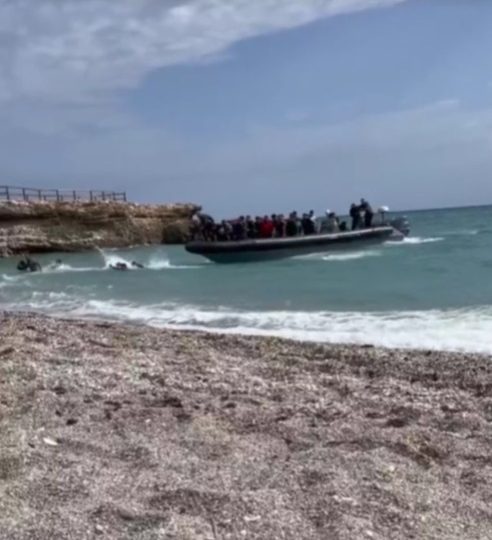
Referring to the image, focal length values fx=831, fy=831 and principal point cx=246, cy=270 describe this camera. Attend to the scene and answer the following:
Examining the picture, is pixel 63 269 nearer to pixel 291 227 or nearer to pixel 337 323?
pixel 291 227

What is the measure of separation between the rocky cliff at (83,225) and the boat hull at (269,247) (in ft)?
74.3

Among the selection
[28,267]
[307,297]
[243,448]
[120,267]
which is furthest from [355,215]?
[243,448]

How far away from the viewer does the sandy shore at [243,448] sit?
14.5 feet

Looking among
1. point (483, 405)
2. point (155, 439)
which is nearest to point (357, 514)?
point (155, 439)

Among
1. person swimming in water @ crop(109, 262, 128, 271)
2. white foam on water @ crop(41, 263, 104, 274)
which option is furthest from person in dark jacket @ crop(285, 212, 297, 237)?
white foam on water @ crop(41, 263, 104, 274)

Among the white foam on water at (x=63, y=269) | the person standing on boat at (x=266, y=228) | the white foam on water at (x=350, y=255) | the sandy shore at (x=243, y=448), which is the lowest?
the white foam on water at (x=63, y=269)

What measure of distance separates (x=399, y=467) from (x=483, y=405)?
2.29 meters

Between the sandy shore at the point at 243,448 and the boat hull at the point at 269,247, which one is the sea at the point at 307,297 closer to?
the boat hull at the point at 269,247

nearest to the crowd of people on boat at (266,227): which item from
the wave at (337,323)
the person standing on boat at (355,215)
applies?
the person standing on boat at (355,215)

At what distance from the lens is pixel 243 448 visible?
5.75 m

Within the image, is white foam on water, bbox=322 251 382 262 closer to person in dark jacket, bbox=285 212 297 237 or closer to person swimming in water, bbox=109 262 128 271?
person in dark jacket, bbox=285 212 297 237

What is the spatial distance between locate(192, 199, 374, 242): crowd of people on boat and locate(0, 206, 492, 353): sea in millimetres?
1694

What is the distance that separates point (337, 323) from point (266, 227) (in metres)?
22.3

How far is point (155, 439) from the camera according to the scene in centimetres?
596
